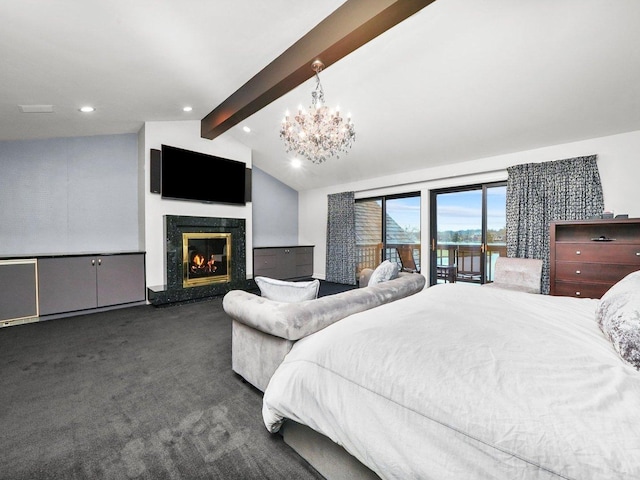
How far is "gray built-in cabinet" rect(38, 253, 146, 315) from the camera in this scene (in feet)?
11.9

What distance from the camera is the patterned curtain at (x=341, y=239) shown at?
245 inches

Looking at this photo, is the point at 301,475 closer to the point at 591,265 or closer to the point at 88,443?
the point at 88,443

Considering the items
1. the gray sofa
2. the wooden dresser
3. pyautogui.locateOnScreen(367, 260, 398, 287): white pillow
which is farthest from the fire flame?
the wooden dresser

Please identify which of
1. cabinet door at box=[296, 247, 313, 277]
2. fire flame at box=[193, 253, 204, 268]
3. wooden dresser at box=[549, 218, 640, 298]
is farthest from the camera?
cabinet door at box=[296, 247, 313, 277]

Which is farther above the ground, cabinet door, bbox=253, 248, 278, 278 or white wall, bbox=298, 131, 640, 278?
white wall, bbox=298, 131, 640, 278

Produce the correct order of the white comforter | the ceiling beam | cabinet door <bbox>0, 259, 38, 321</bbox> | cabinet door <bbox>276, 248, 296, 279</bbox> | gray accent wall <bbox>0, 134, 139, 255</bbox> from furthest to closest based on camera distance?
1. cabinet door <bbox>276, 248, 296, 279</bbox>
2. gray accent wall <bbox>0, 134, 139, 255</bbox>
3. cabinet door <bbox>0, 259, 38, 321</bbox>
4. the ceiling beam
5. the white comforter

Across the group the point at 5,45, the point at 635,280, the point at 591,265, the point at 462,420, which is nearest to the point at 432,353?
the point at 462,420

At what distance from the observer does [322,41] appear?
2.59 metres

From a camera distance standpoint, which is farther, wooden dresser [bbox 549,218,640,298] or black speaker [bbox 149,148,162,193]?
black speaker [bbox 149,148,162,193]

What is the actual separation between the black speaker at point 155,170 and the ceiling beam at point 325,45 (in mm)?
1530

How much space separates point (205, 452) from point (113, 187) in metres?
4.72

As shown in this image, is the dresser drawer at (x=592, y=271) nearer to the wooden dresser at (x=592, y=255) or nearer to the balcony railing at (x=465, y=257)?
the wooden dresser at (x=592, y=255)

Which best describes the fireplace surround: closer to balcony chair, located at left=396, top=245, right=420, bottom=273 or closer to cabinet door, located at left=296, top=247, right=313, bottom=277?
cabinet door, located at left=296, top=247, right=313, bottom=277

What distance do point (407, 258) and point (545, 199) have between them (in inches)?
94.1
